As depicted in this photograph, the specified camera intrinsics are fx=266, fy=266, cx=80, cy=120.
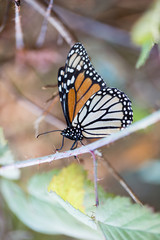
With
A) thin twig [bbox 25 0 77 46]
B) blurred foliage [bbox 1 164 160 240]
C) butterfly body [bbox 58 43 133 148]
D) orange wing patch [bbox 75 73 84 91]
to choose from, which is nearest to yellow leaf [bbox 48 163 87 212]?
blurred foliage [bbox 1 164 160 240]

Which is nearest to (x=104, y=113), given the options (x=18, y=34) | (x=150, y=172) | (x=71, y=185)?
(x=71, y=185)

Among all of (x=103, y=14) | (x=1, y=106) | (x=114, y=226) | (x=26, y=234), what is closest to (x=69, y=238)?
(x=26, y=234)

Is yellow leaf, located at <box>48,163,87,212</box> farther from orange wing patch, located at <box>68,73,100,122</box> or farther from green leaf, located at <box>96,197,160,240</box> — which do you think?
orange wing patch, located at <box>68,73,100,122</box>

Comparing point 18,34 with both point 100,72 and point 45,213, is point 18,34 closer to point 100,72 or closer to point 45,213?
point 100,72

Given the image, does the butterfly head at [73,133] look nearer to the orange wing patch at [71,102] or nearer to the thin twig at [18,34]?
the orange wing patch at [71,102]

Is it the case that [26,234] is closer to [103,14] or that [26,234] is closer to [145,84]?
[145,84]

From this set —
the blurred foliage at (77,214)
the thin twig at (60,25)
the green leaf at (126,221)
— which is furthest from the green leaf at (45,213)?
the thin twig at (60,25)
